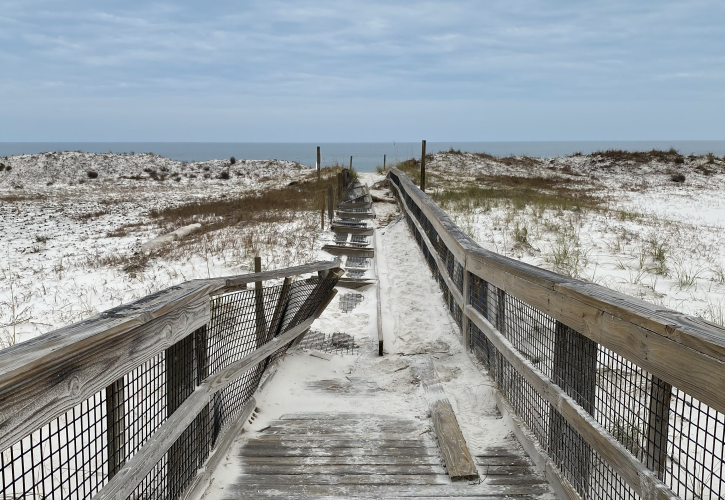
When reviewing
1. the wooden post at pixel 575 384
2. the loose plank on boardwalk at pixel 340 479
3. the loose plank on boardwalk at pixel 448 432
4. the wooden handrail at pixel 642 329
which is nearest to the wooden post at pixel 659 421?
the wooden handrail at pixel 642 329

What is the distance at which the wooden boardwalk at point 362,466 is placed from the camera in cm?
300

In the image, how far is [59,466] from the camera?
2092 mm

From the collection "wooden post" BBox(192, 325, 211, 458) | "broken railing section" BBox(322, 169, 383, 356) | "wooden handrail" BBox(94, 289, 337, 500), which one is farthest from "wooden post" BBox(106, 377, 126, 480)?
"broken railing section" BBox(322, 169, 383, 356)

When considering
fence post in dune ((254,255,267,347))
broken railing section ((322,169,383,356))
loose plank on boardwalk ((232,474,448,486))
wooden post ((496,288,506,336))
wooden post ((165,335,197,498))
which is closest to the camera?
wooden post ((165,335,197,498))

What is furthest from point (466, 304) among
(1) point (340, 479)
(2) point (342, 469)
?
(1) point (340, 479)

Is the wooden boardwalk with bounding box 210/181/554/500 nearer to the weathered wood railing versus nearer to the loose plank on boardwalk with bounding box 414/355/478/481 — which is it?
the loose plank on boardwalk with bounding box 414/355/478/481

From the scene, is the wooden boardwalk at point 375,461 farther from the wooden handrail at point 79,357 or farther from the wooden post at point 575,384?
the wooden handrail at point 79,357

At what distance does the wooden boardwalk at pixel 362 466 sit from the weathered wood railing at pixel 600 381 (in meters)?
0.26

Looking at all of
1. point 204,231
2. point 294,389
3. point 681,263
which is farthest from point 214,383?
point 204,231

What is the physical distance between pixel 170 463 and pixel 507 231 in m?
9.71

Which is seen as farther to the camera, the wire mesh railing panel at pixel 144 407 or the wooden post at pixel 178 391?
the wooden post at pixel 178 391

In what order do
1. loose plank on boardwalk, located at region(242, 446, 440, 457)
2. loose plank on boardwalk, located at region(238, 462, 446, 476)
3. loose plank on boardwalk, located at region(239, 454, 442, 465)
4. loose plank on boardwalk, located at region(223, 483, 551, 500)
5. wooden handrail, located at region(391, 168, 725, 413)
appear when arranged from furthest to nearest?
loose plank on boardwalk, located at region(242, 446, 440, 457), loose plank on boardwalk, located at region(239, 454, 442, 465), loose plank on boardwalk, located at region(238, 462, 446, 476), loose plank on boardwalk, located at region(223, 483, 551, 500), wooden handrail, located at region(391, 168, 725, 413)

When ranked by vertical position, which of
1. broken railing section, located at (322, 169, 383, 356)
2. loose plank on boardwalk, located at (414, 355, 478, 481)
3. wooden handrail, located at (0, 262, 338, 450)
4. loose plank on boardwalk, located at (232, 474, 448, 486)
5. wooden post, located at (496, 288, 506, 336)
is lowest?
loose plank on boardwalk, located at (232, 474, 448, 486)

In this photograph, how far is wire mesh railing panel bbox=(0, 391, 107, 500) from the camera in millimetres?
1925
